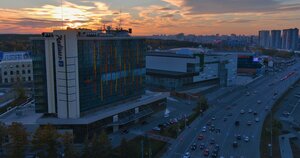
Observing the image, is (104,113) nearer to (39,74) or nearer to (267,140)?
(39,74)

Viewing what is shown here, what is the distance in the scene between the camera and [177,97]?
2221 inches

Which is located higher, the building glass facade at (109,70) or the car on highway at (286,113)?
the building glass facade at (109,70)

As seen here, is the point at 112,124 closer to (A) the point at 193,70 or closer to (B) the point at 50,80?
(B) the point at 50,80

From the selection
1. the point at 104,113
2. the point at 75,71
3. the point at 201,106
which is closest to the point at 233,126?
the point at 201,106

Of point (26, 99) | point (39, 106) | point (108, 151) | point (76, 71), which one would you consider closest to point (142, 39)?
point (76, 71)

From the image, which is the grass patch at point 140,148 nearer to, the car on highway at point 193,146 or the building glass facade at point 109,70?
the car on highway at point 193,146

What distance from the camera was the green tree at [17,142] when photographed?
2570 cm

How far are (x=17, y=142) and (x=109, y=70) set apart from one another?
1356 cm

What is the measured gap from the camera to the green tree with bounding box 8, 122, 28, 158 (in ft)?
84.3

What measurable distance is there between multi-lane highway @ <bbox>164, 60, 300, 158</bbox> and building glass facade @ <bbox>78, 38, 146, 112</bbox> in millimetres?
9721

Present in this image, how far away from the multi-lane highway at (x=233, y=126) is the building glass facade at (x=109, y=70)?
972 centimetres

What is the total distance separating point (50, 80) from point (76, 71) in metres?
3.10

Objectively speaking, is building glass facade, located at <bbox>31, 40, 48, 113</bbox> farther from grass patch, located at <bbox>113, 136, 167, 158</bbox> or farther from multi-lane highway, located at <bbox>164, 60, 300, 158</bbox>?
multi-lane highway, located at <bbox>164, 60, 300, 158</bbox>

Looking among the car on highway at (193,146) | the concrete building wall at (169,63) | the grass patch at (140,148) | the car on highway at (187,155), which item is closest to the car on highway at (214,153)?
the car on highway at (193,146)
